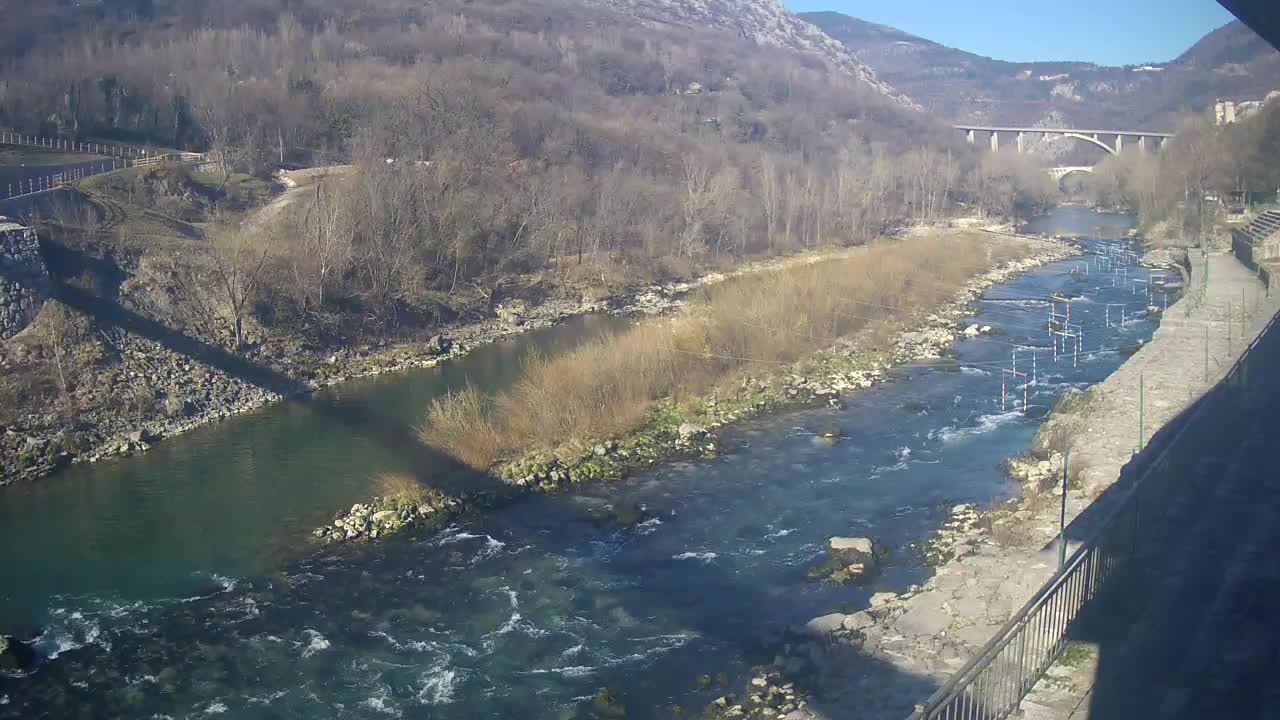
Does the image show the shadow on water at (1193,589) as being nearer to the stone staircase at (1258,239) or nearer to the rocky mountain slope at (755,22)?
the stone staircase at (1258,239)

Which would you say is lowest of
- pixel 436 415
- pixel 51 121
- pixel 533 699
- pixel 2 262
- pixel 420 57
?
pixel 533 699

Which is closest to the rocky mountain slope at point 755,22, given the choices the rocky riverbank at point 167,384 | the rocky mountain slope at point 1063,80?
the rocky mountain slope at point 1063,80

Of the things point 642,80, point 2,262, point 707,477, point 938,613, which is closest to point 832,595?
point 938,613

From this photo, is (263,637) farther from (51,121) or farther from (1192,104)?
(1192,104)

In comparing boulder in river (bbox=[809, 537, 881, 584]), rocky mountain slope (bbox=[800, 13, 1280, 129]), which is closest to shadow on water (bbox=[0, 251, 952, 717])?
boulder in river (bbox=[809, 537, 881, 584])

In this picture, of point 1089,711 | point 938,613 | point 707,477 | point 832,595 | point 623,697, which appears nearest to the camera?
point 1089,711

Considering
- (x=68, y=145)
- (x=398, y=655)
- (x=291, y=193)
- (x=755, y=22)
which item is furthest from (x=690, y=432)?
(x=755, y=22)
